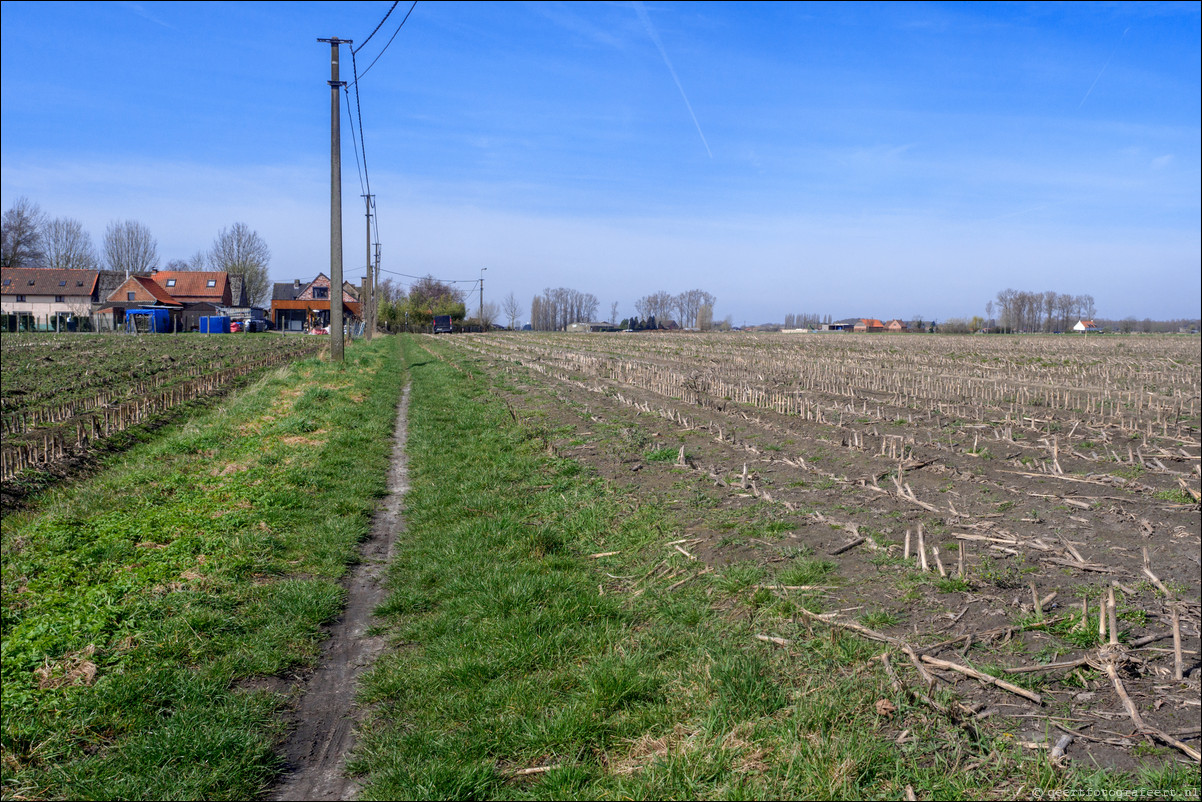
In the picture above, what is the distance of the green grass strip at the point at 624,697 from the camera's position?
3551 mm

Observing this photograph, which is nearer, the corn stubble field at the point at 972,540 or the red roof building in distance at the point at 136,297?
the corn stubble field at the point at 972,540

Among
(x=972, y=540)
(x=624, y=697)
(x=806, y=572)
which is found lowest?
(x=624, y=697)

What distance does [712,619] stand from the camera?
5.27 metres

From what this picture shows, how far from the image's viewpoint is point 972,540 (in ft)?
20.6

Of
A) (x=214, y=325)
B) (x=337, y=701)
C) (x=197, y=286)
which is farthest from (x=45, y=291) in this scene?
(x=337, y=701)

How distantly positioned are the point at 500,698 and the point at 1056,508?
19.1 ft

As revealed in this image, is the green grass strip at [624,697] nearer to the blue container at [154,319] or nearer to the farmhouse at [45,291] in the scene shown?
the blue container at [154,319]

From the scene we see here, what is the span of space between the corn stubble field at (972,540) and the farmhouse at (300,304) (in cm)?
9482

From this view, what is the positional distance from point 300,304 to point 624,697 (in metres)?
111

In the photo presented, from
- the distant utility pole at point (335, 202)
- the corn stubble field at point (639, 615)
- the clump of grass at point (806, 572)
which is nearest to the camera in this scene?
the corn stubble field at point (639, 615)

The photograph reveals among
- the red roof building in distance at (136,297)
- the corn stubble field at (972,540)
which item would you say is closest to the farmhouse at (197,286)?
the red roof building in distance at (136,297)

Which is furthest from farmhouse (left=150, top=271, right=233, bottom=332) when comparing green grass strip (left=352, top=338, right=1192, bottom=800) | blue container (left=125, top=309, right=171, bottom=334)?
green grass strip (left=352, top=338, right=1192, bottom=800)

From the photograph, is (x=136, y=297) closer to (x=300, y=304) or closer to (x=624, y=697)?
(x=300, y=304)

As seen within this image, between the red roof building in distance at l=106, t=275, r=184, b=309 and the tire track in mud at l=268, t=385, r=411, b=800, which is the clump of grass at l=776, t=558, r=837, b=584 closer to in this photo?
the tire track in mud at l=268, t=385, r=411, b=800
